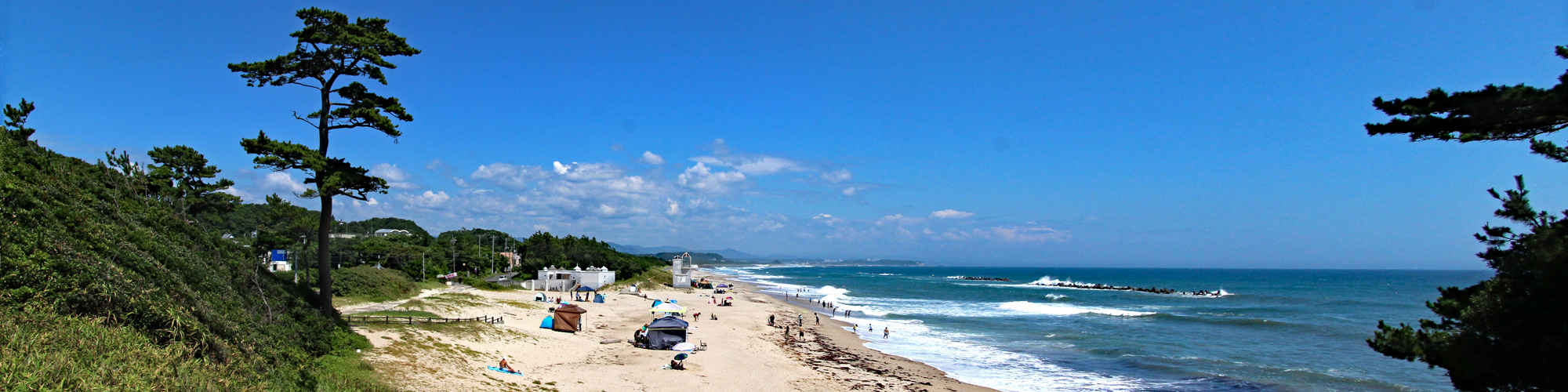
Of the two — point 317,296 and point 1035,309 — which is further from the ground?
point 317,296

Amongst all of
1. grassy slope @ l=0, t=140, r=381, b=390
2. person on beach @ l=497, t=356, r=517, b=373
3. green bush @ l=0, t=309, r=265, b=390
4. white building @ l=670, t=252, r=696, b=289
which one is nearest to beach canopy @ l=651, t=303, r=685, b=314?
person on beach @ l=497, t=356, r=517, b=373

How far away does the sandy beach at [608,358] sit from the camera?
14.9 meters

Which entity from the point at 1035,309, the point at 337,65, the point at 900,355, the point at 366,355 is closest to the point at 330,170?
the point at 337,65

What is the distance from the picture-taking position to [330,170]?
14.2m

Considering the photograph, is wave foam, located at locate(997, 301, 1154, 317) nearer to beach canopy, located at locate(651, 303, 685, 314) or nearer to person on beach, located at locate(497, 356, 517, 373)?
beach canopy, located at locate(651, 303, 685, 314)

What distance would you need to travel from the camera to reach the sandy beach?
14.9 meters

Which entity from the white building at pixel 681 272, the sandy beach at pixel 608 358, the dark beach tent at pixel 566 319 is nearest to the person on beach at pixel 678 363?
the sandy beach at pixel 608 358

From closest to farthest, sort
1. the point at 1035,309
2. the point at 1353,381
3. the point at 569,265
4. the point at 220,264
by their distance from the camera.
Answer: the point at 220,264 < the point at 1353,381 < the point at 1035,309 < the point at 569,265

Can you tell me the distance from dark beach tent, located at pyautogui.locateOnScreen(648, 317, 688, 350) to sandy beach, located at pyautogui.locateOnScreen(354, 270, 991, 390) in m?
0.61

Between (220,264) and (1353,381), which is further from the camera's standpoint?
(1353,381)

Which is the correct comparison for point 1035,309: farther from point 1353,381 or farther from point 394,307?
point 394,307

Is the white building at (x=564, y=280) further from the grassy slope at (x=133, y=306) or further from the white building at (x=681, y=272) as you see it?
the grassy slope at (x=133, y=306)

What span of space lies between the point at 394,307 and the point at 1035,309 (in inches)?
1547

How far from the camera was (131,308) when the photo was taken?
8305 mm
